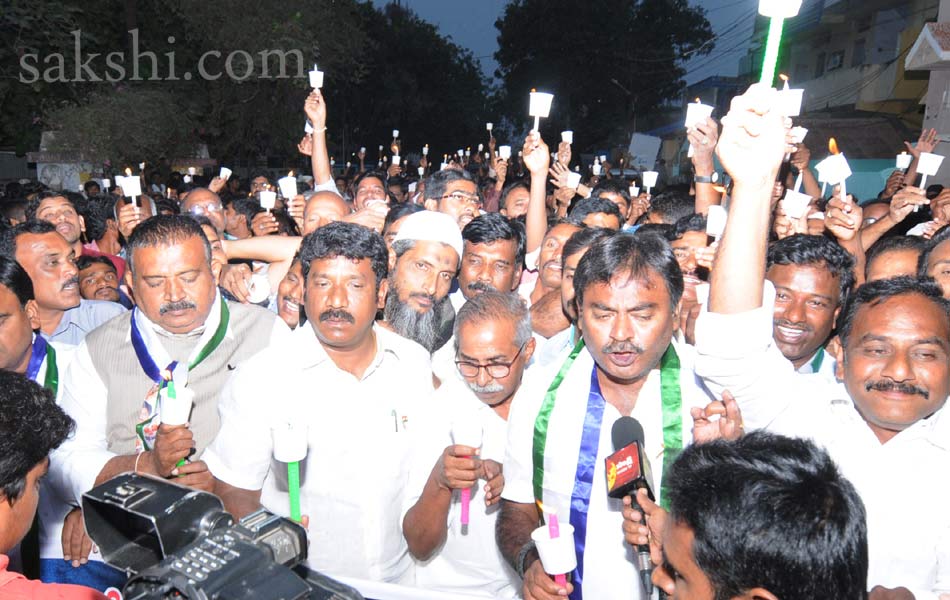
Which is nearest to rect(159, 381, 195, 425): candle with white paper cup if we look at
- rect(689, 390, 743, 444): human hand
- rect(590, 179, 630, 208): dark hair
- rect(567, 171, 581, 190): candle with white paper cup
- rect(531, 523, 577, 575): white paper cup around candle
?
rect(531, 523, 577, 575): white paper cup around candle

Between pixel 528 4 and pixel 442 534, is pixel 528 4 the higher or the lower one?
the higher one

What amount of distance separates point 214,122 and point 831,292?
16454 millimetres

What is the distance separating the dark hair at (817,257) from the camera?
321cm

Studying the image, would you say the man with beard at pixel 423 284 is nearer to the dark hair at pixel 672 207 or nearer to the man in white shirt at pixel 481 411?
the man in white shirt at pixel 481 411

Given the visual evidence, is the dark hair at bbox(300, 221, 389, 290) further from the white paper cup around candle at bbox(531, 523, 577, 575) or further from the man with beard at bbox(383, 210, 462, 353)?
the white paper cup around candle at bbox(531, 523, 577, 575)

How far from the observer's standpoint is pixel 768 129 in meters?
1.99

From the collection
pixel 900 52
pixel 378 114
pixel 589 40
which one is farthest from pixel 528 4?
pixel 900 52

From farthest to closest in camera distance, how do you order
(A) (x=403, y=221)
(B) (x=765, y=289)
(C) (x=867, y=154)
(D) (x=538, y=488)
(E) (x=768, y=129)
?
(C) (x=867, y=154) < (A) (x=403, y=221) < (D) (x=538, y=488) < (B) (x=765, y=289) < (E) (x=768, y=129)

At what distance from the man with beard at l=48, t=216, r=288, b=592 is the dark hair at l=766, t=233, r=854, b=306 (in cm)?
220

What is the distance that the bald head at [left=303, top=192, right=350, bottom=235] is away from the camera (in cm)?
521

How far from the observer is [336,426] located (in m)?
2.82

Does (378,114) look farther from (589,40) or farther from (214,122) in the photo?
(214,122)

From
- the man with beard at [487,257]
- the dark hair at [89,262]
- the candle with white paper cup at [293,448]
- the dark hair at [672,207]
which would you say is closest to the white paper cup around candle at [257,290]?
the man with beard at [487,257]

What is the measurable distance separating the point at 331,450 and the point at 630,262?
50.4 inches
